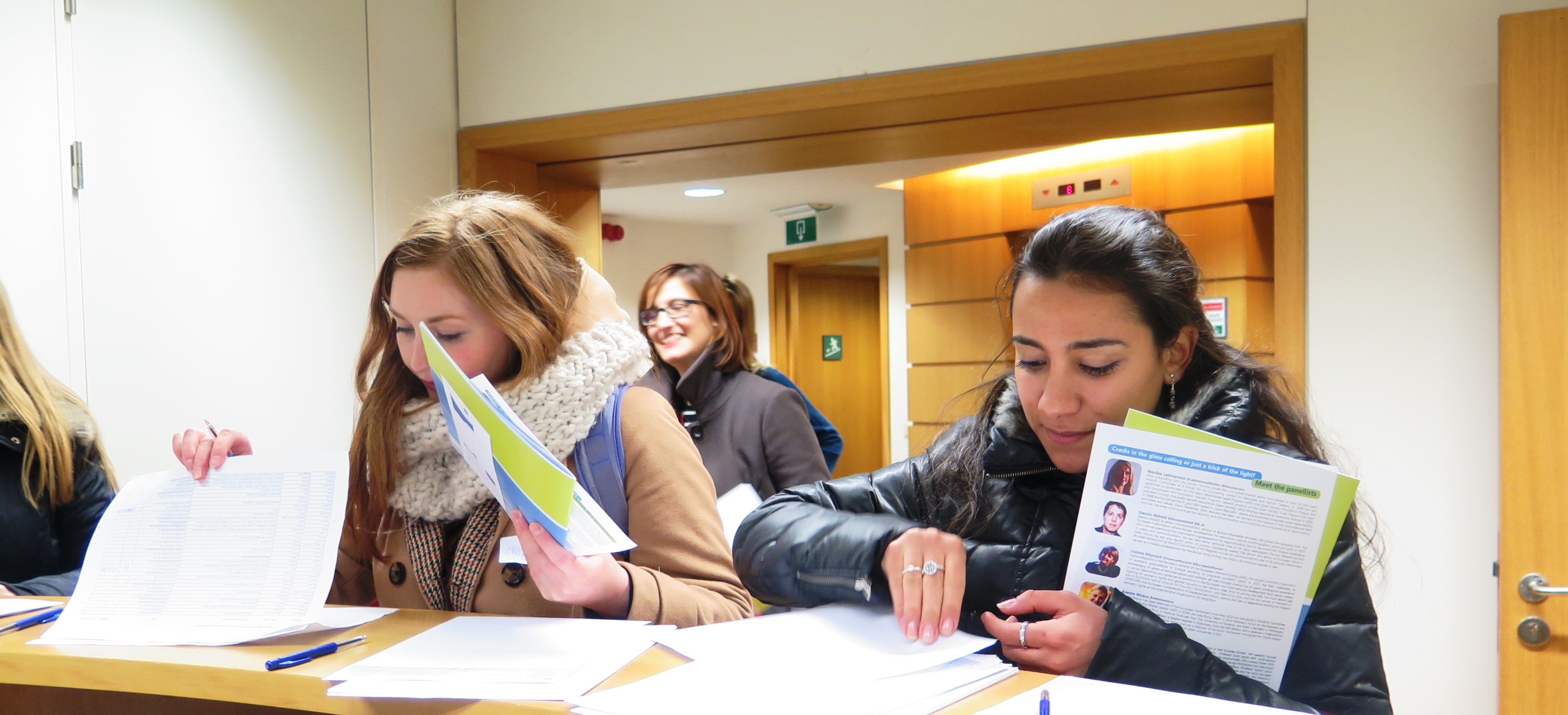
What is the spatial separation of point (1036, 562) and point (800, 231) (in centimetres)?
686

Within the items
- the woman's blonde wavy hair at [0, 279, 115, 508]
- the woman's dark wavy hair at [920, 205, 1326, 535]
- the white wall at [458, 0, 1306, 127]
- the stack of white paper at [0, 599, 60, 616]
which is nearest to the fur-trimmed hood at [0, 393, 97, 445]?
the woman's blonde wavy hair at [0, 279, 115, 508]

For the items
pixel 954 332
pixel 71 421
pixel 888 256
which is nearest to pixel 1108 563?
pixel 71 421

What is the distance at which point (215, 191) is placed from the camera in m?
2.59

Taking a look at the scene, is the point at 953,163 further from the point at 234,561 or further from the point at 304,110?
the point at 234,561

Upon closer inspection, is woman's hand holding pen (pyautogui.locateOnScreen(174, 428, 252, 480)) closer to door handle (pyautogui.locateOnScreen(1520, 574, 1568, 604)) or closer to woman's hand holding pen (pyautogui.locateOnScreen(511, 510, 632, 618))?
woman's hand holding pen (pyautogui.locateOnScreen(511, 510, 632, 618))

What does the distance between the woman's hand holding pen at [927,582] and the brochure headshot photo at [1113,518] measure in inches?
5.8

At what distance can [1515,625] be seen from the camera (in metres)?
2.04

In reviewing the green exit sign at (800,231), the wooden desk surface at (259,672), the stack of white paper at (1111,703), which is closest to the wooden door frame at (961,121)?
the stack of white paper at (1111,703)

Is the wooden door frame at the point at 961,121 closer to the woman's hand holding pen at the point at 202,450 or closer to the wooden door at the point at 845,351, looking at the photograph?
the woman's hand holding pen at the point at 202,450

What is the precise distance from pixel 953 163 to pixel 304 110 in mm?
4135

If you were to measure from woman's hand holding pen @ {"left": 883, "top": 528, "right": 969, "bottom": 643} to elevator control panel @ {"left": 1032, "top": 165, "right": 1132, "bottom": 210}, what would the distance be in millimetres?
4770

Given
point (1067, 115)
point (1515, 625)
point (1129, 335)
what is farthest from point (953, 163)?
point (1129, 335)

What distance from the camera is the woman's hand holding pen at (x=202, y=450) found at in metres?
1.26

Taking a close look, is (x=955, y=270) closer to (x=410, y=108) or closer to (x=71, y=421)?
(x=410, y=108)
